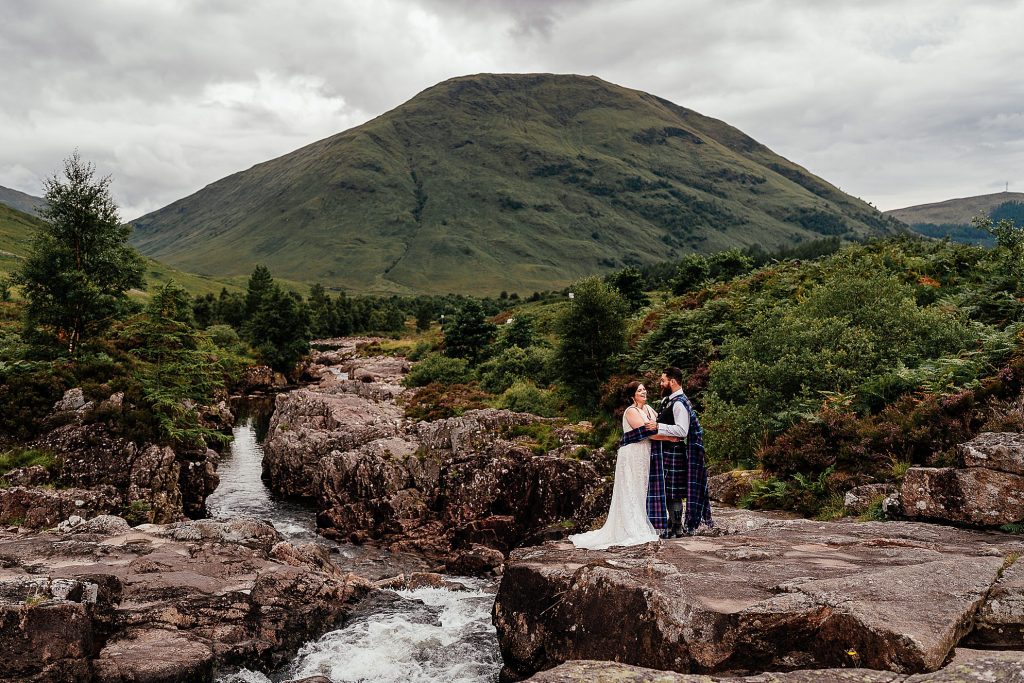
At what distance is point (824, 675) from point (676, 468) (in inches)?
231

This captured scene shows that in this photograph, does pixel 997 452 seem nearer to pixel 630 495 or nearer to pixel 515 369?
pixel 630 495

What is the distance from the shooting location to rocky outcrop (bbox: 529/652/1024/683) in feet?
18.6

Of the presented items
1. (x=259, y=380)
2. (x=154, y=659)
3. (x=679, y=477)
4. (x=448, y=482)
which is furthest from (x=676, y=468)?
(x=259, y=380)

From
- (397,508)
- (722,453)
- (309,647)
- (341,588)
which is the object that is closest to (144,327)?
(397,508)

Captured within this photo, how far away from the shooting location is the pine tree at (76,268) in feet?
93.2

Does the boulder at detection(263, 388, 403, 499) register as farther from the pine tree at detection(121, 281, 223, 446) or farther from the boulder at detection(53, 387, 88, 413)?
the boulder at detection(53, 387, 88, 413)

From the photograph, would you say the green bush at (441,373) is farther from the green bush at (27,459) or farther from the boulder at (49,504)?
the green bush at (27,459)

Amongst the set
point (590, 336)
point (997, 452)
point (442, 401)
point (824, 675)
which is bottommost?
point (824, 675)

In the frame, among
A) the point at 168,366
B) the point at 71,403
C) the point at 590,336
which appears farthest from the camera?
the point at 590,336

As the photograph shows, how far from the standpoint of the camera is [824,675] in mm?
6414

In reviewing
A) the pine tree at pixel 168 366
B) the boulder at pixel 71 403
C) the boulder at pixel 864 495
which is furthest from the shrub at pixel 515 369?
the boulder at pixel 864 495

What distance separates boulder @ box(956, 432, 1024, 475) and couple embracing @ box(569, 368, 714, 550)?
4687 millimetres

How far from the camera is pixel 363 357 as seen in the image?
78562mm

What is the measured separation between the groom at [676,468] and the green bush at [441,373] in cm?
3366
